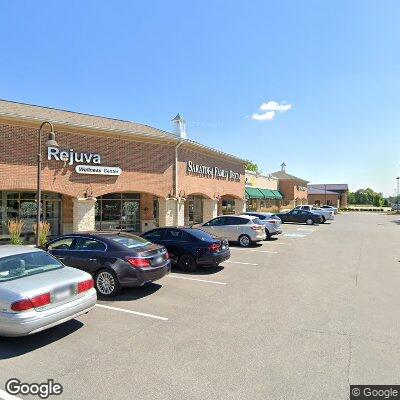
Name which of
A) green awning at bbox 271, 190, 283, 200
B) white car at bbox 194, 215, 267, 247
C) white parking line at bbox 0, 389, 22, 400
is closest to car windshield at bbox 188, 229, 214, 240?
white car at bbox 194, 215, 267, 247

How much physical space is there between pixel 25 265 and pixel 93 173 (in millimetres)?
11703

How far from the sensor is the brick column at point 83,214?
1703 cm

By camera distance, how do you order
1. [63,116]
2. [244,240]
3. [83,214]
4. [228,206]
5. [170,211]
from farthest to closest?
[228,206]
[170,211]
[63,116]
[83,214]
[244,240]

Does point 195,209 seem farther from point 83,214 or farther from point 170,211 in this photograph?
point 83,214

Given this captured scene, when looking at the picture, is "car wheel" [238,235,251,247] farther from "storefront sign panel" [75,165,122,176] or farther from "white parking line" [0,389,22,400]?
"white parking line" [0,389,22,400]

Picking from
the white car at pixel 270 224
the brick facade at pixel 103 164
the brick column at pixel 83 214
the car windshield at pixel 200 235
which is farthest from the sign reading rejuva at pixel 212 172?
the car windshield at pixel 200 235

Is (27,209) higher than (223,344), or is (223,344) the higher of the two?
(27,209)

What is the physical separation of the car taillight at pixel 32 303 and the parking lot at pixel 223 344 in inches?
28.0

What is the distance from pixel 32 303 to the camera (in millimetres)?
5180

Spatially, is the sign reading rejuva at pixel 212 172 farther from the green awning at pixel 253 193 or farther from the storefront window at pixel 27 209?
the storefront window at pixel 27 209

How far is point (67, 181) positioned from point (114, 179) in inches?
103

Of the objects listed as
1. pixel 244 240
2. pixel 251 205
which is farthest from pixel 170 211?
pixel 251 205

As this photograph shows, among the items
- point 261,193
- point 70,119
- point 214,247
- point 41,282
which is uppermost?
point 70,119

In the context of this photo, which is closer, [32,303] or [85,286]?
[32,303]
